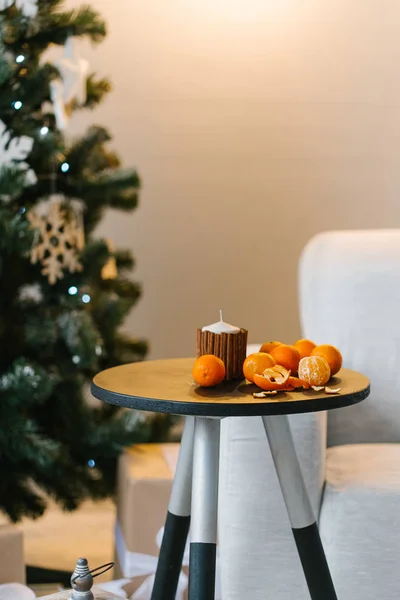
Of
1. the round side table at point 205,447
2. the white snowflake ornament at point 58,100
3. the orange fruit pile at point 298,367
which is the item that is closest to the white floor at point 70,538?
the round side table at point 205,447

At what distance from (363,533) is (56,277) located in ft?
3.08

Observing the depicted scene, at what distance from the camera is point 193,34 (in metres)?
2.75

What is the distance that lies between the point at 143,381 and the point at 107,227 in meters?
1.48

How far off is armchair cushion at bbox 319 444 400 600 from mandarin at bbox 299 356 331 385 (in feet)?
1.09

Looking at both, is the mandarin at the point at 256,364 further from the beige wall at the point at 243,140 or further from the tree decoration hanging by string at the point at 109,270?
the beige wall at the point at 243,140

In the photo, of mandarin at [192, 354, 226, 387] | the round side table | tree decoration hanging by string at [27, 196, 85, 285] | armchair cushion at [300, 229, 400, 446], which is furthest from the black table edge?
tree decoration hanging by string at [27, 196, 85, 285]

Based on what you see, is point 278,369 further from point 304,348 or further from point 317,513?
point 317,513

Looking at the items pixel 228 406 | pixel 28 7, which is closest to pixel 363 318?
pixel 228 406

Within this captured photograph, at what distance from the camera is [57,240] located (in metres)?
2.01

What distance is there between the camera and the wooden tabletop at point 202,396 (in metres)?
1.15

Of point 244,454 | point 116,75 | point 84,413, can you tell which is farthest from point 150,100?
point 244,454

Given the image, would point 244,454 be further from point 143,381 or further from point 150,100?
point 150,100

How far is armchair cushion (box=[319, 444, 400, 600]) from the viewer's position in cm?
153

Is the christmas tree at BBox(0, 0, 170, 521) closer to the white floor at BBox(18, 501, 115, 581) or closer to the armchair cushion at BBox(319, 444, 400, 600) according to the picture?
the white floor at BBox(18, 501, 115, 581)
